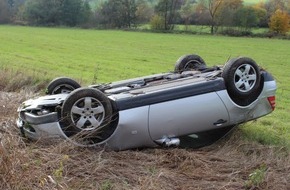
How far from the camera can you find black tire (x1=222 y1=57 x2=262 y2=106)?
5704 mm

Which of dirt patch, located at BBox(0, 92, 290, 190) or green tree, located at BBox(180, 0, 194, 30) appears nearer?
dirt patch, located at BBox(0, 92, 290, 190)

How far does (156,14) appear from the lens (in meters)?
71.6

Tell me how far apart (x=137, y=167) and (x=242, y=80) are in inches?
72.1

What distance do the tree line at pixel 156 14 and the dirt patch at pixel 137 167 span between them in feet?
188

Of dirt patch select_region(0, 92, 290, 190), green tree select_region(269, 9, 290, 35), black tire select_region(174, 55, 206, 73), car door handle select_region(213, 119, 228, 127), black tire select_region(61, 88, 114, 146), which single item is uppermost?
black tire select_region(174, 55, 206, 73)

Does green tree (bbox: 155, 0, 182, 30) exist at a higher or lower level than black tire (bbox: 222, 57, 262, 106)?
lower

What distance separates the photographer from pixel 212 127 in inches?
225

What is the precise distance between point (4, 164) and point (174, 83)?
2588mm

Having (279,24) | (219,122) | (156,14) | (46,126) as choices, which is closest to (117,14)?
(156,14)

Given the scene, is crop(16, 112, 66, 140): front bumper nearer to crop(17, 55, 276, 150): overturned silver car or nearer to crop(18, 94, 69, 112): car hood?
crop(17, 55, 276, 150): overturned silver car

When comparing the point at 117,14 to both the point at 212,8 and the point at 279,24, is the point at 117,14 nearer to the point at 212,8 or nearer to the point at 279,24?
the point at 212,8

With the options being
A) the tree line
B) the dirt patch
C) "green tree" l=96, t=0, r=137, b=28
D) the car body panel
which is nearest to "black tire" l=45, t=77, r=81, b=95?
the dirt patch

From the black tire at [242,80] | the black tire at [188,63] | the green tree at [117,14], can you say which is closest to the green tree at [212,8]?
the green tree at [117,14]

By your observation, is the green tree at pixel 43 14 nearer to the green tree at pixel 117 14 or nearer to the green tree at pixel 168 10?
the green tree at pixel 117 14
